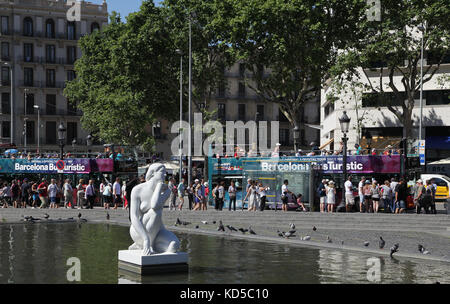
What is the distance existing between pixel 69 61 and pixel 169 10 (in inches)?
1272

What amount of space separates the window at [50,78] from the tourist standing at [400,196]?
54974 millimetres

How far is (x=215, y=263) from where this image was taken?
1481 cm

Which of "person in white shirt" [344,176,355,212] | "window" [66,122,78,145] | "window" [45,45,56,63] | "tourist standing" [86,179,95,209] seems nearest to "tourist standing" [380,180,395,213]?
"person in white shirt" [344,176,355,212]

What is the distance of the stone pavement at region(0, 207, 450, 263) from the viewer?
61.5 feet

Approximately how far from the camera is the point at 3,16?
71.1 meters

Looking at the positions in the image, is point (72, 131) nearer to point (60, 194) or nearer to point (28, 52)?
point (28, 52)

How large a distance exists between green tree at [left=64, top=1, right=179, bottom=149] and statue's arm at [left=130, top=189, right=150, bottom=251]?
34.3 meters

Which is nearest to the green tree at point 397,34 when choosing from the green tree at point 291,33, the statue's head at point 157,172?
the green tree at point 291,33

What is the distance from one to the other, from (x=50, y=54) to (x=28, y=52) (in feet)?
8.05

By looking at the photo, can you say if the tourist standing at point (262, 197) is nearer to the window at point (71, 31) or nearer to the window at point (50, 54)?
the window at point (50, 54)

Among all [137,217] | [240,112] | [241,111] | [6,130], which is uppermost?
[241,111]

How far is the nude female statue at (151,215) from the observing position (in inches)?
496

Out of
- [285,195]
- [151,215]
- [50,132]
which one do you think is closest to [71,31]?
[50,132]

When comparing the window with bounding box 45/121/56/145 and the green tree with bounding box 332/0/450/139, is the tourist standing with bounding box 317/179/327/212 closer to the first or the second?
the green tree with bounding box 332/0/450/139
